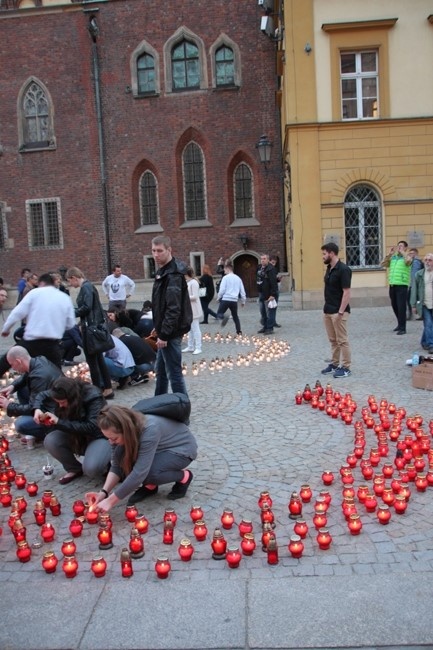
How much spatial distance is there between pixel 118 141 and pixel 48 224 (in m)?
5.07

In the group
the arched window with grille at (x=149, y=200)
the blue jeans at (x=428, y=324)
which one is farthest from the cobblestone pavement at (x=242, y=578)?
the arched window with grille at (x=149, y=200)

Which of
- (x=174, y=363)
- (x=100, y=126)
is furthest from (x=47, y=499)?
(x=100, y=126)

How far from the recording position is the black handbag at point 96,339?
8.31 meters

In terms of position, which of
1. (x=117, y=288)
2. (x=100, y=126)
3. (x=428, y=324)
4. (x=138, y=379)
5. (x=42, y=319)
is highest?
(x=100, y=126)

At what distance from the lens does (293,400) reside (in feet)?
27.0

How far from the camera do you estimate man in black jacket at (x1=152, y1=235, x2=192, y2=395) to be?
6.93 m

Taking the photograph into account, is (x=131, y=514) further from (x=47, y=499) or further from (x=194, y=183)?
(x=194, y=183)

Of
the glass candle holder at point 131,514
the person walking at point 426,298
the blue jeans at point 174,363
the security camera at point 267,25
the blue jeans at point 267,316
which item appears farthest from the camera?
the security camera at point 267,25

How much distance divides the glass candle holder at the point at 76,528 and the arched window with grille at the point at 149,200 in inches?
1005

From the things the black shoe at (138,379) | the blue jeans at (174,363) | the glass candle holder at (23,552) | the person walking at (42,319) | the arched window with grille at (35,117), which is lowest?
the black shoe at (138,379)

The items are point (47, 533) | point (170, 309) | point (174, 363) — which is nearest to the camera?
point (47, 533)

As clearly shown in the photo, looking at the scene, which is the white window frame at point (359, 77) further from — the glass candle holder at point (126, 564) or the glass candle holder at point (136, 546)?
the glass candle holder at point (126, 564)

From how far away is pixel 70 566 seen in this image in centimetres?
376

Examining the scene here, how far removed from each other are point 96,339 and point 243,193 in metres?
21.5
